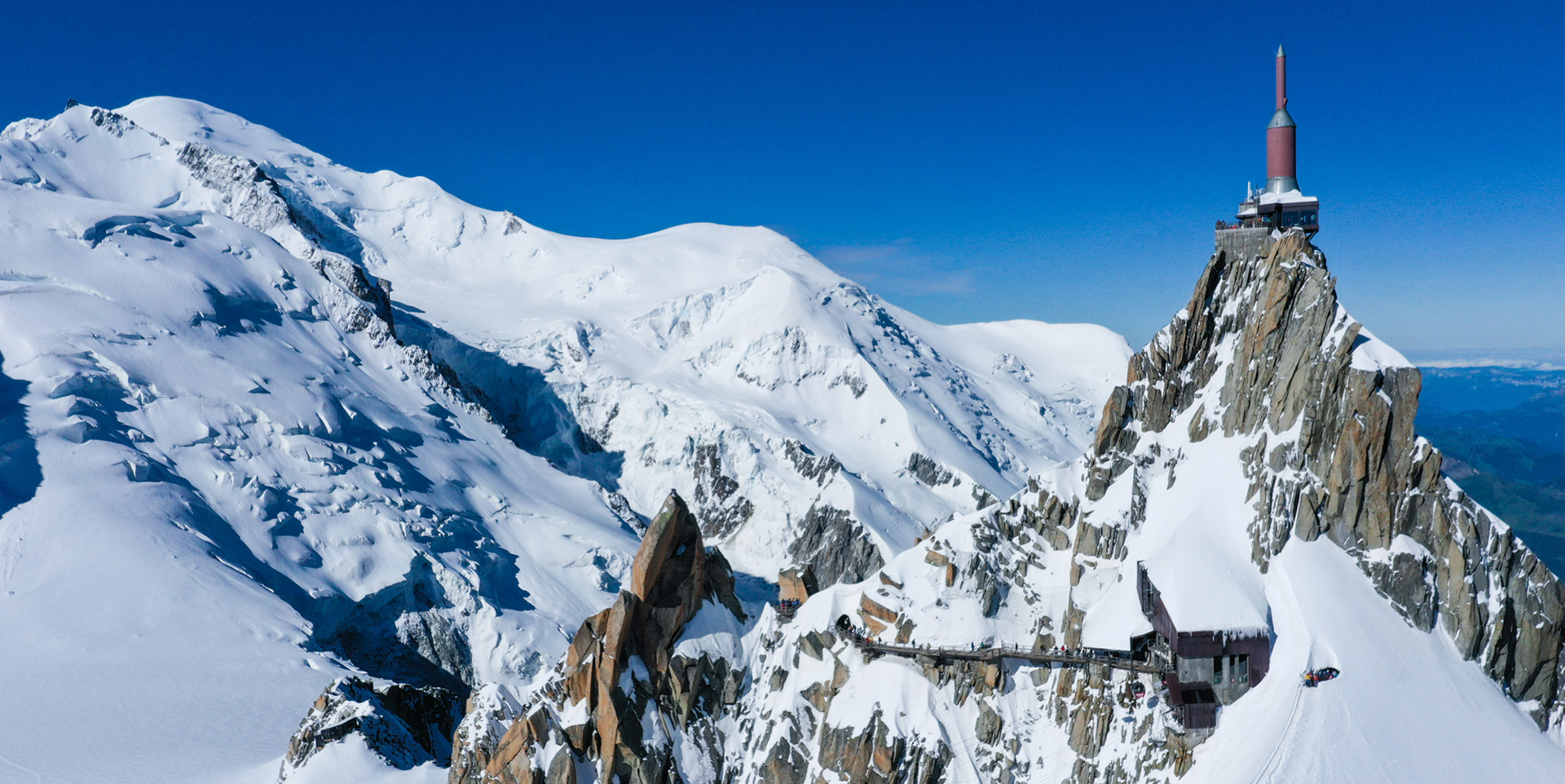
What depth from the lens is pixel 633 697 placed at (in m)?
77.1

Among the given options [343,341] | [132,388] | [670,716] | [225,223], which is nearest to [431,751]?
[670,716]

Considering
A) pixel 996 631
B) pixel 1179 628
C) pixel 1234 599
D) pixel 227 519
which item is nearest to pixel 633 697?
pixel 996 631

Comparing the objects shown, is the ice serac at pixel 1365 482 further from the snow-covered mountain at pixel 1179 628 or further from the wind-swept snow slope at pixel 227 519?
the wind-swept snow slope at pixel 227 519

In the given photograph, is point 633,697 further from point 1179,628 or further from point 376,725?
point 1179,628

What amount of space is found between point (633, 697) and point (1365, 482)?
A: 53.3 metres

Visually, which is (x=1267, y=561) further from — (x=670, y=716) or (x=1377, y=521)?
(x=670, y=716)

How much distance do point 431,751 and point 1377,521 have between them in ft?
260

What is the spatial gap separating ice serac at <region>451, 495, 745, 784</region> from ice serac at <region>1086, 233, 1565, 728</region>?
136ft

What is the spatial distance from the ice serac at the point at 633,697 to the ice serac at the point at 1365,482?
4143cm

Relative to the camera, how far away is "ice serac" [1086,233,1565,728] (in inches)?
2400

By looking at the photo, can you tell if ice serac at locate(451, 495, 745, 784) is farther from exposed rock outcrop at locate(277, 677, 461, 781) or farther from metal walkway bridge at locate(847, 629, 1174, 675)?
metal walkway bridge at locate(847, 629, 1174, 675)

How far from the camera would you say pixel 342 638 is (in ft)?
456

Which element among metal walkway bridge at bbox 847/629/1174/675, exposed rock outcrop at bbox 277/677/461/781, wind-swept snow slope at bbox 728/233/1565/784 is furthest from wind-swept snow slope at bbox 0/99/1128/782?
wind-swept snow slope at bbox 728/233/1565/784

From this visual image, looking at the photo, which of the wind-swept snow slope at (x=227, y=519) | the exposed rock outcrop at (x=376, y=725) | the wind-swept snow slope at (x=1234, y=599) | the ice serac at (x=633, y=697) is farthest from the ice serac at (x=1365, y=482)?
the wind-swept snow slope at (x=227, y=519)
